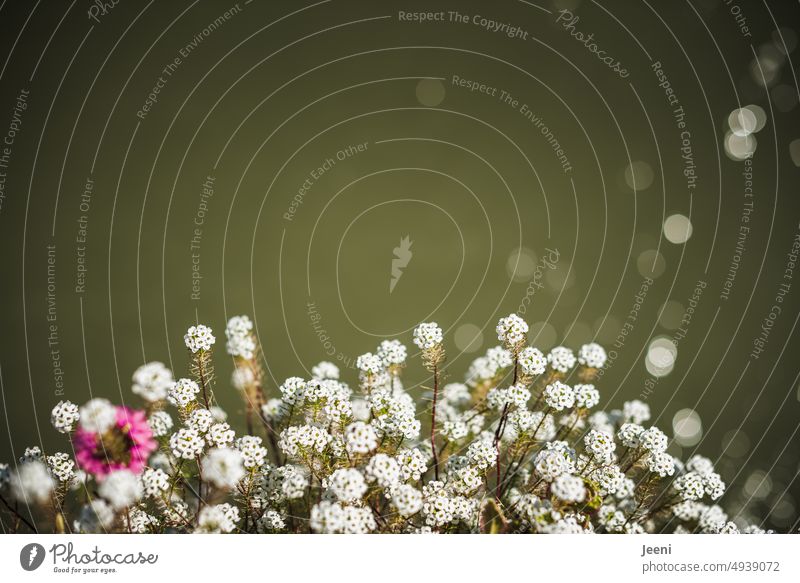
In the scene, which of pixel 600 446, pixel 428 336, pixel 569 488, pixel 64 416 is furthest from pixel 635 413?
pixel 64 416

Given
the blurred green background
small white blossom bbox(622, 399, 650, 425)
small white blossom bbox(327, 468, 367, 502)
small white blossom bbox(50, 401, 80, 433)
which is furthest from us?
the blurred green background

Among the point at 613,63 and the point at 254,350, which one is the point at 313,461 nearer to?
the point at 254,350

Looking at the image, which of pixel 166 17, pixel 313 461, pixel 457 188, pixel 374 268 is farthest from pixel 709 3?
pixel 313 461

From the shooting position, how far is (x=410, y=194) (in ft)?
6.24

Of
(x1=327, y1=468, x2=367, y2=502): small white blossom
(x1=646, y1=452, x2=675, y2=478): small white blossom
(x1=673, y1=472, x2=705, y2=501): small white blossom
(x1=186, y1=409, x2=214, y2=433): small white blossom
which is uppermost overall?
(x1=186, y1=409, x2=214, y2=433): small white blossom

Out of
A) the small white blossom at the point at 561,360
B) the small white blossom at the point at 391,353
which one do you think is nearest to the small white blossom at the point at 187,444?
the small white blossom at the point at 391,353

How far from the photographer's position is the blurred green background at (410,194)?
1672mm

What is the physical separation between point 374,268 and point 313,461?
3.45ft

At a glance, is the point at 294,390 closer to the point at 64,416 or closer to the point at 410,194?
the point at 64,416

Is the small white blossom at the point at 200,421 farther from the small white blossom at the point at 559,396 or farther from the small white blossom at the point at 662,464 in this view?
the small white blossom at the point at 662,464

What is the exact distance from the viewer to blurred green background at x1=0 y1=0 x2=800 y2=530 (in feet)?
5.49

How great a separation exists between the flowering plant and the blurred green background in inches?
33.7

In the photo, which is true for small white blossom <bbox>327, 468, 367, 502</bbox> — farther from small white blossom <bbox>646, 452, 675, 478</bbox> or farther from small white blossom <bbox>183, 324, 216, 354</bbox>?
small white blossom <bbox>646, 452, 675, 478</bbox>

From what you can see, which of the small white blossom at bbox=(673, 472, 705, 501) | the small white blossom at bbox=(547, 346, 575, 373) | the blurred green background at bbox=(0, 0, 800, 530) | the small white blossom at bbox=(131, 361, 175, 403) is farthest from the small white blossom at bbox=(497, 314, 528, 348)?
the blurred green background at bbox=(0, 0, 800, 530)
